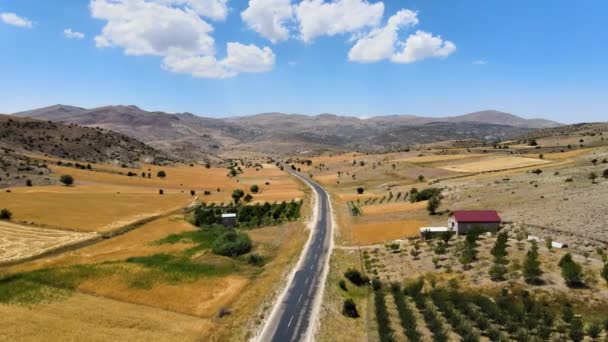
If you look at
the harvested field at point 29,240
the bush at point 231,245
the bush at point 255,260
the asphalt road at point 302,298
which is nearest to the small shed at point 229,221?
the bush at point 231,245

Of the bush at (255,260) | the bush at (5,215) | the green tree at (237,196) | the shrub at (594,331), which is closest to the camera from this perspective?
the shrub at (594,331)

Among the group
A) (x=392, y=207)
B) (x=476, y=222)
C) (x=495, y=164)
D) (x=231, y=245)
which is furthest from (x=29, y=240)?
(x=495, y=164)

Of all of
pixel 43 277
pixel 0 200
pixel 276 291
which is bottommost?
pixel 276 291

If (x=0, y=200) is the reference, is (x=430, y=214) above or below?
below

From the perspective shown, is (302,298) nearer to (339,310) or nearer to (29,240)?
(339,310)

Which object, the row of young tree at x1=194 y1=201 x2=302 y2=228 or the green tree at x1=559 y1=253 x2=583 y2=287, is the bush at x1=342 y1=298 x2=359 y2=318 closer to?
the green tree at x1=559 y1=253 x2=583 y2=287

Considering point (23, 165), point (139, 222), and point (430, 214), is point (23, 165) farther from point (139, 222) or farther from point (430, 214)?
point (430, 214)

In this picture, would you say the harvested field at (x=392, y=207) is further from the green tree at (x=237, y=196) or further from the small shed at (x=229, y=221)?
the green tree at (x=237, y=196)

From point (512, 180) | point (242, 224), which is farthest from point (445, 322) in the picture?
point (512, 180)
